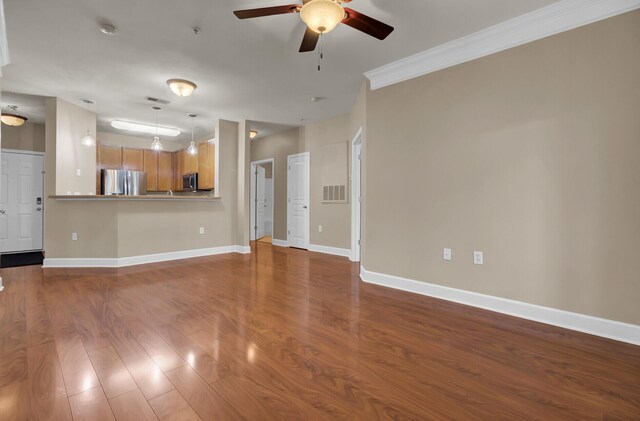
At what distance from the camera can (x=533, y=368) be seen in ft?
5.97

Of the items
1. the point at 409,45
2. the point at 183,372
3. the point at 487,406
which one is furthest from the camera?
the point at 409,45

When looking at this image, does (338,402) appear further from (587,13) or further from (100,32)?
(100,32)

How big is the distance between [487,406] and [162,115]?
600 cm

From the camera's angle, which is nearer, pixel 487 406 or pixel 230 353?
pixel 487 406

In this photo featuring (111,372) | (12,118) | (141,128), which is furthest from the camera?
(141,128)

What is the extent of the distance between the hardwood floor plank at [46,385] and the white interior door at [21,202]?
18.3 ft

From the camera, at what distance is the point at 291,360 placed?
1878 mm

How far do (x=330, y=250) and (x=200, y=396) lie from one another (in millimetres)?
4251

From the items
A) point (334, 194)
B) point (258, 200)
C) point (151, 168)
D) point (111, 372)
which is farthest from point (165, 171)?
point (111, 372)

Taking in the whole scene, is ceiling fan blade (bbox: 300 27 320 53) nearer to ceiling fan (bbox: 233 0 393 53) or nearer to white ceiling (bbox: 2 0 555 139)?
ceiling fan (bbox: 233 0 393 53)

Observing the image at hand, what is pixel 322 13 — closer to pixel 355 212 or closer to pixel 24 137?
pixel 355 212

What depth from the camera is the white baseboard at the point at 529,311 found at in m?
2.23

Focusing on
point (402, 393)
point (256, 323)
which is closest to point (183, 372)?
point (256, 323)

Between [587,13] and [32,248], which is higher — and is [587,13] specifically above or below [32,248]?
above
